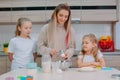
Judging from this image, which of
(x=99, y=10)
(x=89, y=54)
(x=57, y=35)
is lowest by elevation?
(x=89, y=54)

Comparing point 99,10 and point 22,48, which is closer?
point 22,48

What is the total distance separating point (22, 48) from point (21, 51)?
3 centimetres

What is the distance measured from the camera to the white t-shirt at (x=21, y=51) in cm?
227

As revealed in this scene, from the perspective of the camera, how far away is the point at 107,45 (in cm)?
338

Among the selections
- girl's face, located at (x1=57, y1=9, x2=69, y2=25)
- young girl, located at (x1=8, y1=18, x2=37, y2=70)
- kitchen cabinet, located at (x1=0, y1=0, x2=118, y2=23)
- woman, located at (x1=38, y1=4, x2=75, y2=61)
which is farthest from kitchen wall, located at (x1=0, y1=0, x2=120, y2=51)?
girl's face, located at (x1=57, y1=9, x2=69, y2=25)

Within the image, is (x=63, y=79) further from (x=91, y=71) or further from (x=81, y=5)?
(x=81, y=5)

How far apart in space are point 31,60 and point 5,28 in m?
1.64

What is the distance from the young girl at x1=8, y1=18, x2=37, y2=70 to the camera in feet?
7.45

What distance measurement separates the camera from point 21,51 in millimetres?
2291

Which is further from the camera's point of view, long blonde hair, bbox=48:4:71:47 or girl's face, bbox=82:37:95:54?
girl's face, bbox=82:37:95:54

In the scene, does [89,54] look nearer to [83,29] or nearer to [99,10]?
[99,10]

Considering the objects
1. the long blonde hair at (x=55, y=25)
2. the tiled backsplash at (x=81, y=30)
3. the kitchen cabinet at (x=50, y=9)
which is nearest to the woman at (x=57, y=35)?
the long blonde hair at (x=55, y=25)

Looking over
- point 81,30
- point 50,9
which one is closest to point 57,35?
point 50,9

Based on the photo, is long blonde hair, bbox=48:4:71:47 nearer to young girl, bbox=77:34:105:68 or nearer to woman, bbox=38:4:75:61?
woman, bbox=38:4:75:61
